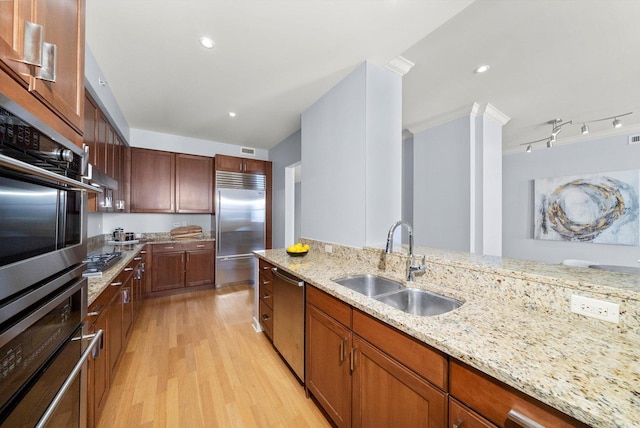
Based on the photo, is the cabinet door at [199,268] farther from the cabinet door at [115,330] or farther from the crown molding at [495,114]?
the crown molding at [495,114]

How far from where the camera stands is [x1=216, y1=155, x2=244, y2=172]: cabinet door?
161 inches

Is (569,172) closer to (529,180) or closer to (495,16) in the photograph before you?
(529,180)

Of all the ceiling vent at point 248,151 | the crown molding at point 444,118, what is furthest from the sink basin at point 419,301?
the ceiling vent at point 248,151

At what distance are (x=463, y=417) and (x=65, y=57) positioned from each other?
1839 mm

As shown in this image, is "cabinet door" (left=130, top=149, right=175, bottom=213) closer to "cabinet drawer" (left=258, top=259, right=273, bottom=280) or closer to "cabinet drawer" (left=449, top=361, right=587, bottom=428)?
"cabinet drawer" (left=258, top=259, right=273, bottom=280)

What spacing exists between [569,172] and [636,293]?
4590 mm

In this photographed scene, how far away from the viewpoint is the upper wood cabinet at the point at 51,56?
56 cm

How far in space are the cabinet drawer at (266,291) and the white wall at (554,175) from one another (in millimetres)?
4955

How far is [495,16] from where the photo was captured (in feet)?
5.41

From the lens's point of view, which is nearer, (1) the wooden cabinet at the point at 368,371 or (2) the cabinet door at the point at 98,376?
(1) the wooden cabinet at the point at 368,371

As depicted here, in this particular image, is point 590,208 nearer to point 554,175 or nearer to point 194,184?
point 554,175

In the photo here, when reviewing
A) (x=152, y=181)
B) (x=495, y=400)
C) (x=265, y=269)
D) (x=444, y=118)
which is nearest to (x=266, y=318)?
(x=265, y=269)

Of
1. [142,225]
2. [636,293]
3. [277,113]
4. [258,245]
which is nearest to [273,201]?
[258,245]

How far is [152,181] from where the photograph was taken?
150 inches
